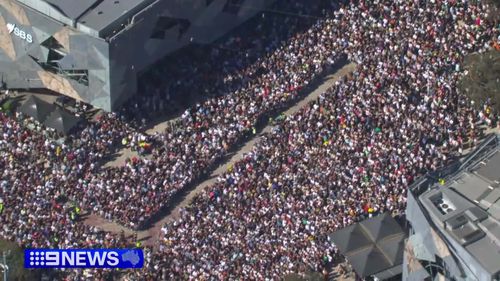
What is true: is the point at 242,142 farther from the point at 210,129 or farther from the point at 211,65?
the point at 211,65

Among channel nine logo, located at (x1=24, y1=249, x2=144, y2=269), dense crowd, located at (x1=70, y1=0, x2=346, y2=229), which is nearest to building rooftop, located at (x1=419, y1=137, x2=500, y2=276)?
dense crowd, located at (x1=70, y1=0, x2=346, y2=229)

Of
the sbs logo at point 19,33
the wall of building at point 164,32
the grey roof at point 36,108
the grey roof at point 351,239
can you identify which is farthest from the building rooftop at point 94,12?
the grey roof at point 351,239

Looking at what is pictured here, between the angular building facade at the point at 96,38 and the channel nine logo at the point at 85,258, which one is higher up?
the angular building facade at the point at 96,38

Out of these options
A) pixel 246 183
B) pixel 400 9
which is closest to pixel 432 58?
pixel 400 9

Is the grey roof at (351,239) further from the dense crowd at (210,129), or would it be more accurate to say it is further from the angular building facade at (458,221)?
the dense crowd at (210,129)

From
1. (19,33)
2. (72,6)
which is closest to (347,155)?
(72,6)
